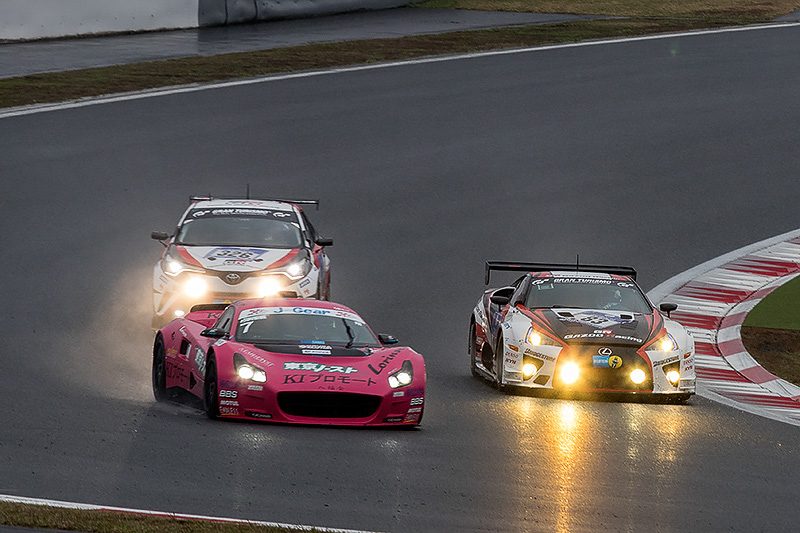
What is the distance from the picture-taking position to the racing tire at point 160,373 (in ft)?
44.6

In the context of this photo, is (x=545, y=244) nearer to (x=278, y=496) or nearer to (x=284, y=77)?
(x=284, y=77)

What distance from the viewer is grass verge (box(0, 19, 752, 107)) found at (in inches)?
1189

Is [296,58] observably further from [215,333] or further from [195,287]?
[215,333]

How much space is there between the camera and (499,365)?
15.2m

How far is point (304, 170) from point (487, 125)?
5.25 m

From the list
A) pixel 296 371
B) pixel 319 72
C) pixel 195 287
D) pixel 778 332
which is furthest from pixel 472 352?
pixel 319 72

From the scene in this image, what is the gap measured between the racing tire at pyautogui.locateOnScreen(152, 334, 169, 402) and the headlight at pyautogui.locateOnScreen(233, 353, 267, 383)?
1.61 meters

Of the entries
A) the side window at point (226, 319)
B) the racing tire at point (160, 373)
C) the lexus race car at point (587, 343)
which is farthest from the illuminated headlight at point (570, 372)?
the racing tire at point (160, 373)

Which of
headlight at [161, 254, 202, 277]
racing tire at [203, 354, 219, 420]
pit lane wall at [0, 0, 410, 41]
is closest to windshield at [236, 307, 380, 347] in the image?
racing tire at [203, 354, 219, 420]

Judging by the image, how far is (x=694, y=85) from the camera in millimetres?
33750

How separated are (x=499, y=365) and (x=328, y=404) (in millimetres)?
3494

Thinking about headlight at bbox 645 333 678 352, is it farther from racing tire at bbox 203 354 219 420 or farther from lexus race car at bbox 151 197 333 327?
racing tire at bbox 203 354 219 420

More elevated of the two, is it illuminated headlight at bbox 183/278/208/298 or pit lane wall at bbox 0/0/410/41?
pit lane wall at bbox 0/0/410/41

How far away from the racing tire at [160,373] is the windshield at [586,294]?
4243 mm
